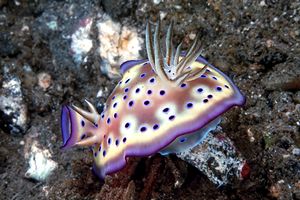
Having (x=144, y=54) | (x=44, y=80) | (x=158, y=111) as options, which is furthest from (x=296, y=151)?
(x=44, y=80)

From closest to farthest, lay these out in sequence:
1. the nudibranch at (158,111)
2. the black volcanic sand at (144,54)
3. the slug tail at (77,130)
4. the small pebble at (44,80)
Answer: the nudibranch at (158,111)
the slug tail at (77,130)
the black volcanic sand at (144,54)
the small pebble at (44,80)

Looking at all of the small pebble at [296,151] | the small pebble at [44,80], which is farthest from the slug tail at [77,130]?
the small pebble at [296,151]

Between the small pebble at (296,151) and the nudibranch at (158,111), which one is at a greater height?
the nudibranch at (158,111)

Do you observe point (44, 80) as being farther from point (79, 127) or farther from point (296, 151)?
point (296, 151)

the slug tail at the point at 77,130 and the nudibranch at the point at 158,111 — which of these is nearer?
the nudibranch at the point at 158,111

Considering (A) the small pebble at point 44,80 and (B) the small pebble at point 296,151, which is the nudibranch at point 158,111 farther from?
(A) the small pebble at point 44,80

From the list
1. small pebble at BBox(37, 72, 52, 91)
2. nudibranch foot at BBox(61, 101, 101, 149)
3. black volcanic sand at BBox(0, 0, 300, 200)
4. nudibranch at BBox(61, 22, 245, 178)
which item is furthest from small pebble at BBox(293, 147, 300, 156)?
small pebble at BBox(37, 72, 52, 91)
